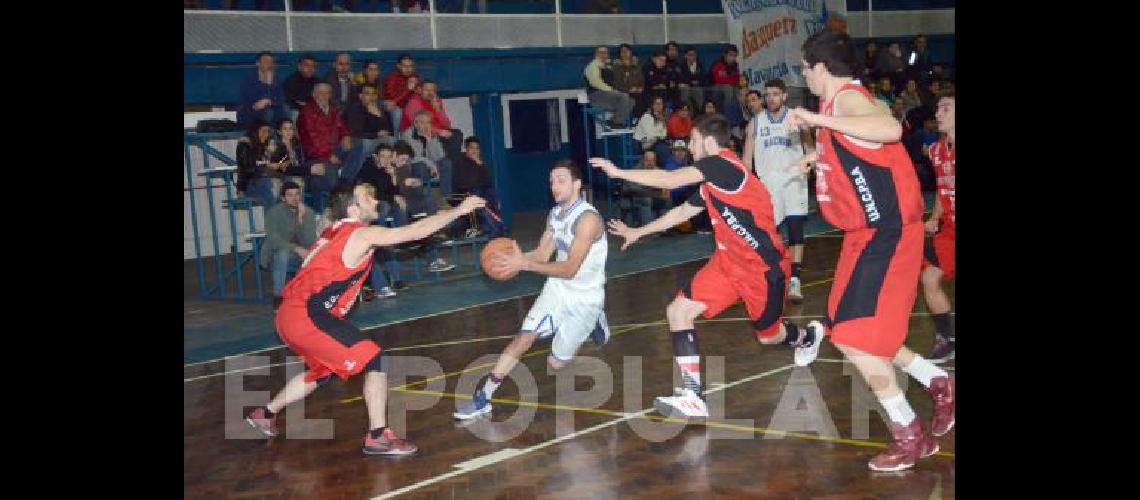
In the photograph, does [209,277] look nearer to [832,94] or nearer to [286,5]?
[286,5]

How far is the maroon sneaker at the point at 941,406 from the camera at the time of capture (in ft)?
22.7

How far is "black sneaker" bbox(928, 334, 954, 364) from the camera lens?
9000 mm

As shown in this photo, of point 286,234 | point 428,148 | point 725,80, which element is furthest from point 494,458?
point 725,80

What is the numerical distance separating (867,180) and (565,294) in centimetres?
253

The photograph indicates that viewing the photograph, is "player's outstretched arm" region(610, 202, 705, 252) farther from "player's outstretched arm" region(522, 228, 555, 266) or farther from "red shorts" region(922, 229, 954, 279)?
"red shorts" region(922, 229, 954, 279)

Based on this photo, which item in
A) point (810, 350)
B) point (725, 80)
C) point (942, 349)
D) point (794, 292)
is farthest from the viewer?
point (725, 80)

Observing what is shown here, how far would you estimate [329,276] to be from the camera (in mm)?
7465

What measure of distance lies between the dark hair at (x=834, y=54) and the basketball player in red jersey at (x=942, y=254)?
293 centimetres

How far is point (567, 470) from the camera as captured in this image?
6.77m

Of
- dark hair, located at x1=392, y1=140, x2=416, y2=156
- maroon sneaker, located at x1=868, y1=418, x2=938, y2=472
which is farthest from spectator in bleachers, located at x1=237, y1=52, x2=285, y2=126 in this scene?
maroon sneaker, located at x1=868, y1=418, x2=938, y2=472

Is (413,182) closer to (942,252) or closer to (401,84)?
(401,84)

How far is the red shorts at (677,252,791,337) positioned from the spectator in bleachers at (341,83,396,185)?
26.2ft

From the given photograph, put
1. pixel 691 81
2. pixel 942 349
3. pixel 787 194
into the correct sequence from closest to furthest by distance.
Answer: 1. pixel 942 349
2. pixel 787 194
3. pixel 691 81
